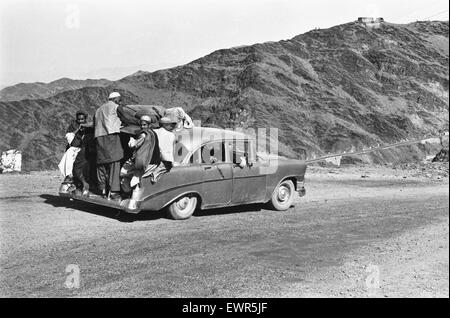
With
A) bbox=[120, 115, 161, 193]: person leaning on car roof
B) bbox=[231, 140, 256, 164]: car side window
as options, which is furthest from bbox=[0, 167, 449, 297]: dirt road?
bbox=[231, 140, 256, 164]: car side window

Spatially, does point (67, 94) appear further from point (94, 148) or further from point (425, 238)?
point (425, 238)

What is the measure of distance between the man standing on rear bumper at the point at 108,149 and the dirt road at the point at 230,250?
1.90ft

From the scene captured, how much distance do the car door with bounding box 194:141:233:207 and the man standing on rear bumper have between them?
1317mm

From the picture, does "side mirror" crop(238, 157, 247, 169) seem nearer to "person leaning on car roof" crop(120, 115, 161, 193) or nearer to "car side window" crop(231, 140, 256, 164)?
"car side window" crop(231, 140, 256, 164)

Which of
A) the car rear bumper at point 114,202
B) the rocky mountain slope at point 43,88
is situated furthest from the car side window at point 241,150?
the rocky mountain slope at point 43,88

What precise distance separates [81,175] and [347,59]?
2401 cm

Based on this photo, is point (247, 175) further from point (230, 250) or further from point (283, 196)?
point (230, 250)

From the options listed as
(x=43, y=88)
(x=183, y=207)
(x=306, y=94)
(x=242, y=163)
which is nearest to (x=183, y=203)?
(x=183, y=207)

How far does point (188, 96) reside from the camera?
28516 mm

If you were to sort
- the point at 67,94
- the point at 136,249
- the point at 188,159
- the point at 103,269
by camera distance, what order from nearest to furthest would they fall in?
the point at 103,269 → the point at 136,249 → the point at 188,159 → the point at 67,94

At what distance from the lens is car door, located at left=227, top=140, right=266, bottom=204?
9.82 metres

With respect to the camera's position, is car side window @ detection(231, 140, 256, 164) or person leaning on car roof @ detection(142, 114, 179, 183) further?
car side window @ detection(231, 140, 256, 164)

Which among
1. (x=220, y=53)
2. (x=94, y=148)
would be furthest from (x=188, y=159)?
(x=220, y=53)

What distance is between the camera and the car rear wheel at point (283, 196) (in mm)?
10617
